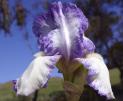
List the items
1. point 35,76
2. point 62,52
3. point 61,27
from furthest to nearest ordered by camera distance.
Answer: point 61,27
point 62,52
point 35,76

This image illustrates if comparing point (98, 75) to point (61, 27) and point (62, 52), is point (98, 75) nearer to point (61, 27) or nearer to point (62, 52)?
point (62, 52)

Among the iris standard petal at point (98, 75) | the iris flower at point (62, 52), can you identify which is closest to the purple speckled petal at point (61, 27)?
the iris flower at point (62, 52)

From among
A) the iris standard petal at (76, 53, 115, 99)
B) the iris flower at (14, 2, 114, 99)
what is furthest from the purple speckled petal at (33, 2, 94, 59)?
the iris standard petal at (76, 53, 115, 99)

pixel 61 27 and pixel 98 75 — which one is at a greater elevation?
pixel 61 27

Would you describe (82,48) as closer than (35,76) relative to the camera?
No

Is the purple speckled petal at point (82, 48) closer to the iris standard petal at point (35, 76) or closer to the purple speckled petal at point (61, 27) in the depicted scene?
the purple speckled petal at point (61, 27)

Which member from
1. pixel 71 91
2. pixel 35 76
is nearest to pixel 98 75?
pixel 71 91

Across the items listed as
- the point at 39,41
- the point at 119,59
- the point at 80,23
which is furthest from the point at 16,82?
the point at 119,59
